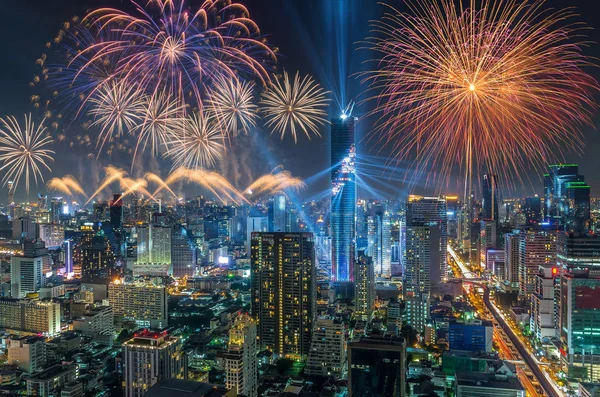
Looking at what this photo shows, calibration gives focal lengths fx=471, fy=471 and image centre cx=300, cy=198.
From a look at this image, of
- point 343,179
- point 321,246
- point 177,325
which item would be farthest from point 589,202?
point 177,325

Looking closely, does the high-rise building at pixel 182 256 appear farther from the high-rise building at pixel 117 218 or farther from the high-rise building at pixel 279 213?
the high-rise building at pixel 279 213

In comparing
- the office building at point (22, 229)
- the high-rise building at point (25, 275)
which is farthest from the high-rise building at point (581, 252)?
the office building at point (22, 229)

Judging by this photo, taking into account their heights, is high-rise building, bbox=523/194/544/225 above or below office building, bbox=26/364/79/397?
above

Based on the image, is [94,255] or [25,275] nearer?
[25,275]

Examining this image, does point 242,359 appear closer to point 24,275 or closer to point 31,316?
point 31,316

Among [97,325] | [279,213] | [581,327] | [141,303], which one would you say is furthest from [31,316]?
[581,327]

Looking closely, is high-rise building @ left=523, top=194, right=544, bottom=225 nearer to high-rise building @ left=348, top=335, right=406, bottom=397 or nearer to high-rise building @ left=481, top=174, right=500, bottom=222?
high-rise building @ left=481, top=174, right=500, bottom=222

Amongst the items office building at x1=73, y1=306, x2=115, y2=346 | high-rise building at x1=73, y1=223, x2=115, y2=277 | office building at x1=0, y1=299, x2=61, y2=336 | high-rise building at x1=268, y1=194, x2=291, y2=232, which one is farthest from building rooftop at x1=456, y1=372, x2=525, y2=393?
high-rise building at x1=73, y1=223, x2=115, y2=277
